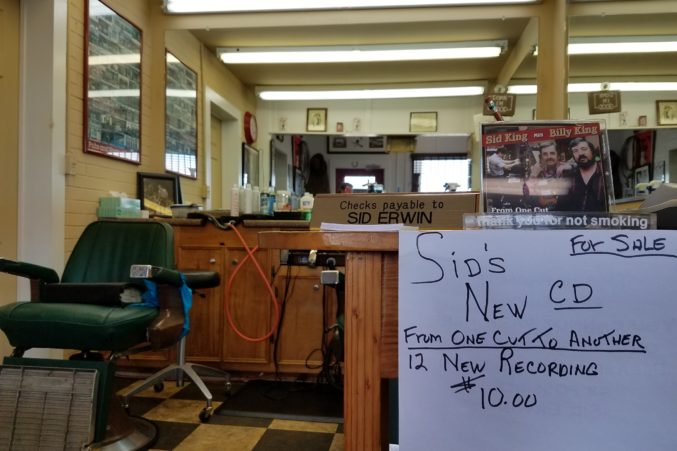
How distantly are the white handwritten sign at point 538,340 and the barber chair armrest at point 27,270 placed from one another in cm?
196

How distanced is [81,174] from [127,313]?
1.45 metres

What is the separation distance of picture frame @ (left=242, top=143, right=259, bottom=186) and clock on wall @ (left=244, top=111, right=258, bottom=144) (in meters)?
0.08

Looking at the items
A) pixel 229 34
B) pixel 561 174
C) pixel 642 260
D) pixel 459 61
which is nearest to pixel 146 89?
pixel 229 34

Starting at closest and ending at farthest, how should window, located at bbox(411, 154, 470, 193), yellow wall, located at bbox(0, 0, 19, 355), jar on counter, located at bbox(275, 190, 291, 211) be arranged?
1. yellow wall, located at bbox(0, 0, 19, 355)
2. jar on counter, located at bbox(275, 190, 291, 211)
3. window, located at bbox(411, 154, 470, 193)

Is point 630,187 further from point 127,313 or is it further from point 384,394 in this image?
point 127,313

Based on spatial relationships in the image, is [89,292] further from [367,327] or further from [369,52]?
[369,52]

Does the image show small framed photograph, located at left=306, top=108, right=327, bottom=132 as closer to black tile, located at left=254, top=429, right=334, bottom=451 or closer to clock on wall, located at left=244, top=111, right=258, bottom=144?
clock on wall, located at left=244, top=111, right=258, bottom=144

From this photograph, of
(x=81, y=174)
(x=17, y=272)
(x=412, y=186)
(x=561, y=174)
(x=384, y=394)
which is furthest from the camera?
(x=412, y=186)

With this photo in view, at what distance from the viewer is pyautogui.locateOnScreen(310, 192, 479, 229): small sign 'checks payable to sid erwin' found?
3.55 feet

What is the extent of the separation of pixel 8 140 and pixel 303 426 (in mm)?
2323

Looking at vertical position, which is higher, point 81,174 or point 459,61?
point 459,61

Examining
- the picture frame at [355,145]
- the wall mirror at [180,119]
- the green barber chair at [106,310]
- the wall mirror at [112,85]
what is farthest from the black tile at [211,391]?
the picture frame at [355,145]

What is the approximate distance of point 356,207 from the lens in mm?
1132

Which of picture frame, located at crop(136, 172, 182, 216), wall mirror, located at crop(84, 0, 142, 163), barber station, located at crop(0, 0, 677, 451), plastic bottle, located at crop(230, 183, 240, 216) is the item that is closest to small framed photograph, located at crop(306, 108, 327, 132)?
barber station, located at crop(0, 0, 677, 451)
